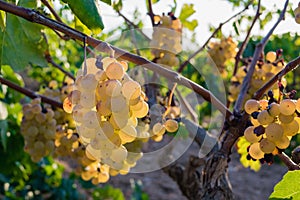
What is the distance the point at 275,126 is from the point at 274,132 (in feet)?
0.03

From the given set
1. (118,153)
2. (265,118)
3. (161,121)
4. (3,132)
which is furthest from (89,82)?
(3,132)

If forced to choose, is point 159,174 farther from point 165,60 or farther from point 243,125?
point 243,125

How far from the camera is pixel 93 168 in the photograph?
128cm

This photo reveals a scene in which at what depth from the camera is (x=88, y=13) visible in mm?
733

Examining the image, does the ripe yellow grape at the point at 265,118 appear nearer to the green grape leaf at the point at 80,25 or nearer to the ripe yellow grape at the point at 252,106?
the ripe yellow grape at the point at 252,106

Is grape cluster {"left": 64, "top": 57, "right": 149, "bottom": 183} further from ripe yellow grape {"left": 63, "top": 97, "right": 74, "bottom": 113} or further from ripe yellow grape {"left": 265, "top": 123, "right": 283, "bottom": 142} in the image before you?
ripe yellow grape {"left": 265, "top": 123, "right": 283, "bottom": 142}

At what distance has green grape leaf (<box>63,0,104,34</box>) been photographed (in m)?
0.73

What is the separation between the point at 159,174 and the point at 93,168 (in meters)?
3.92

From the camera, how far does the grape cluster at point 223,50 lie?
1.77 meters

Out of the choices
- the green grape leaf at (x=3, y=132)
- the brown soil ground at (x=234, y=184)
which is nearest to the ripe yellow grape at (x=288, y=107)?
the green grape leaf at (x=3, y=132)

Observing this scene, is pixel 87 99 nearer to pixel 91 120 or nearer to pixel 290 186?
pixel 91 120

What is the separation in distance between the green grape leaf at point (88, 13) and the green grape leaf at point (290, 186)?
0.35 meters

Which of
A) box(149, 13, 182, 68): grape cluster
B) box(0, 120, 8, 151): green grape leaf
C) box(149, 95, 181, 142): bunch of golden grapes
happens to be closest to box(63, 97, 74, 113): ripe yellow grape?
box(149, 95, 181, 142): bunch of golden grapes

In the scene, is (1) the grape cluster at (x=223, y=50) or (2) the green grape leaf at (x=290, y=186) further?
(1) the grape cluster at (x=223, y=50)
